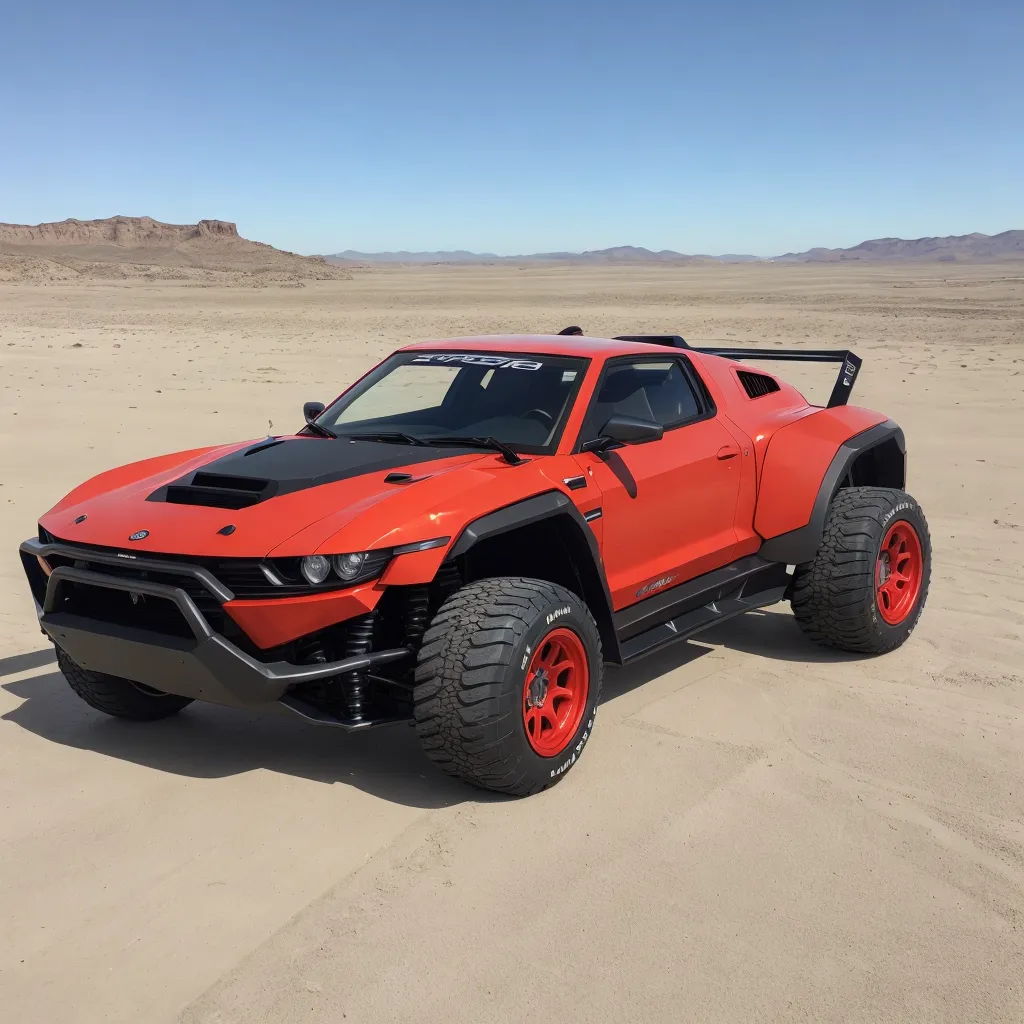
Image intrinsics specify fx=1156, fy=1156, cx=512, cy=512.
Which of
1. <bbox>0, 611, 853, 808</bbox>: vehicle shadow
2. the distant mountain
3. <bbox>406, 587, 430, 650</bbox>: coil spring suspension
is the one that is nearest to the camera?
<bbox>406, 587, 430, 650</bbox>: coil spring suspension

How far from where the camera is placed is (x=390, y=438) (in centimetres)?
506

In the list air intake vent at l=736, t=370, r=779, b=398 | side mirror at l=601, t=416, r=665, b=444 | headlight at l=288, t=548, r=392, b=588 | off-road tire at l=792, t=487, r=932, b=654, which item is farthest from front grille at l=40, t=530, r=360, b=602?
air intake vent at l=736, t=370, r=779, b=398

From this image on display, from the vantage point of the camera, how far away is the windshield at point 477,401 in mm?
5031

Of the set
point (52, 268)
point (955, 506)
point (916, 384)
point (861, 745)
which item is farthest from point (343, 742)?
point (52, 268)

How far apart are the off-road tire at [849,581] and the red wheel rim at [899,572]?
0.35 ft

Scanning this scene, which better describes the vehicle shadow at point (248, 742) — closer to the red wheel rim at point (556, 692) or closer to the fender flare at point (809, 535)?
the red wheel rim at point (556, 692)

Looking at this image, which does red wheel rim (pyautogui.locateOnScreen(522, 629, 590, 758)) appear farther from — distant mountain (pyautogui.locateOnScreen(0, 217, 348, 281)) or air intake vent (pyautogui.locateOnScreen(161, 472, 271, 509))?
distant mountain (pyautogui.locateOnScreen(0, 217, 348, 281))

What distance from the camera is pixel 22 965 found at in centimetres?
327

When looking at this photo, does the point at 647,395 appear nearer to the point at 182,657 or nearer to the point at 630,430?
the point at 630,430

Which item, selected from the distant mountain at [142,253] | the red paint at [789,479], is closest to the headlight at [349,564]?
the red paint at [789,479]

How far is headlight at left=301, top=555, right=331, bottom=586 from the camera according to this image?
12.9 ft

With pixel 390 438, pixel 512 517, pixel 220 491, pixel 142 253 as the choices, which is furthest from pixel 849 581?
pixel 142 253

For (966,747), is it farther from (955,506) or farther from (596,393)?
(955,506)

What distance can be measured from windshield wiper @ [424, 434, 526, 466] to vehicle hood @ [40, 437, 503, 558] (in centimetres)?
4
